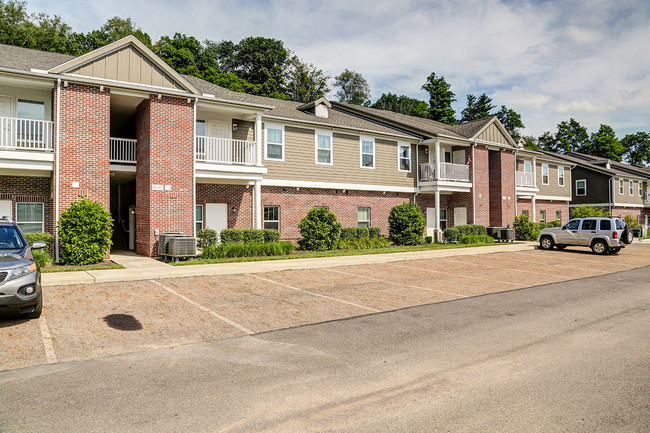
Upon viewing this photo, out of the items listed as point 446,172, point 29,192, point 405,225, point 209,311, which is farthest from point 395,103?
point 209,311

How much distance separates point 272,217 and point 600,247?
16554 mm

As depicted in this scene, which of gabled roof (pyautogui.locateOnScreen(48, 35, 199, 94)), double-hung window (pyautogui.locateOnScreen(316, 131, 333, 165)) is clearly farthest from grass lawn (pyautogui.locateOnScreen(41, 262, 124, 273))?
double-hung window (pyautogui.locateOnScreen(316, 131, 333, 165))

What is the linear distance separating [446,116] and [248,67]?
29.2 m

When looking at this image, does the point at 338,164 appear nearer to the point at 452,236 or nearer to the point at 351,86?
the point at 452,236

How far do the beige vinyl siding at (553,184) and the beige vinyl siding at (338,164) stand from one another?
15225 mm

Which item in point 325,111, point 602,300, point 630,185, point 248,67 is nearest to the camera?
point 602,300

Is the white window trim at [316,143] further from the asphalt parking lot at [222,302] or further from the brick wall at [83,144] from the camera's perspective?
the brick wall at [83,144]

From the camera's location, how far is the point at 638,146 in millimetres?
85375

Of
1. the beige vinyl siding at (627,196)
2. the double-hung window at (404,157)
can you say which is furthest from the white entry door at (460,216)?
the beige vinyl siding at (627,196)

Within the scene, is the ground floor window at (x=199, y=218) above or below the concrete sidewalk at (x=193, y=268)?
above

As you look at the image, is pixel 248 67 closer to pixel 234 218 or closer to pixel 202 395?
pixel 234 218

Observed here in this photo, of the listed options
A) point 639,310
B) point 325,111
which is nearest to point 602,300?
point 639,310

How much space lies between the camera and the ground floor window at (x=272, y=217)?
21.1 metres

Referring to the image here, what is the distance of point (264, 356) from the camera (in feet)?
19.2
